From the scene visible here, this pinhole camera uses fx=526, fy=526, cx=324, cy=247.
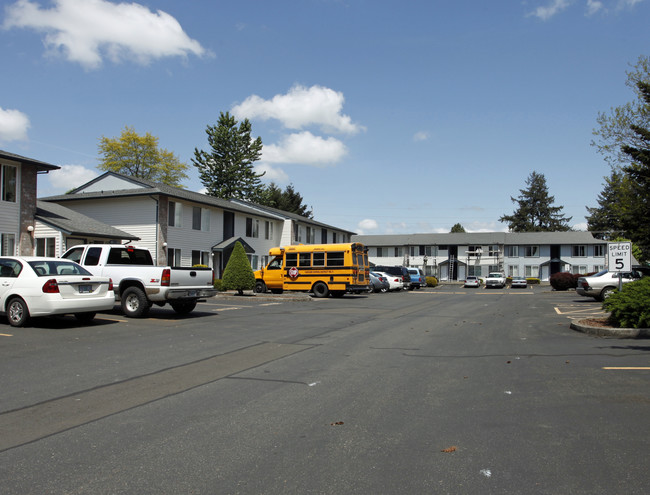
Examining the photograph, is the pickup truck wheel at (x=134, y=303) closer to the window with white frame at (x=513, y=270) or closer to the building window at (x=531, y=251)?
the window with white frame at (x=513, y=270)

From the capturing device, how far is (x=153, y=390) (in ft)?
22.1

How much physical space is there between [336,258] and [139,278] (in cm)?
1391

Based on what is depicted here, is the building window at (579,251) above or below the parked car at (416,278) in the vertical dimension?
above

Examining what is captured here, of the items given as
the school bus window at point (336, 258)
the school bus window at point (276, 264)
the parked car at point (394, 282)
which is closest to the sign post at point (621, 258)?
the school bus window at point (336, 258)

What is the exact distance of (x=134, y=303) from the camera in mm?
14633

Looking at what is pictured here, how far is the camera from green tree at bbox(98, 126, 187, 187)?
62000 millimetres

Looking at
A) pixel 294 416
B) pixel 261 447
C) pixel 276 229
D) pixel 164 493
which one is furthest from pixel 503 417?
pixel 276 229

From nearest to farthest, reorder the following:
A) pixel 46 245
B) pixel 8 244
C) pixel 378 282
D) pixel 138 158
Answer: pixel 8 244
pixel 46 245
pixel 378 282
pixel 138 158

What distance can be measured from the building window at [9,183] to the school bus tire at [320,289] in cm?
1448

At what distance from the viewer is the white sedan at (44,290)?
1191 cm

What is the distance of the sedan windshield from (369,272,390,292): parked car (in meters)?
23.8

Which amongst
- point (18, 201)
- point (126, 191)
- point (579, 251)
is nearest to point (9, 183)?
point (18, 201)

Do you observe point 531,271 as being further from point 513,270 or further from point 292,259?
point 292,259

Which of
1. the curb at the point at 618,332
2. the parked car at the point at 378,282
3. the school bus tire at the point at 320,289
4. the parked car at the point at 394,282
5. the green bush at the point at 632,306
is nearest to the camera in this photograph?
the curb at the point at 618,332
